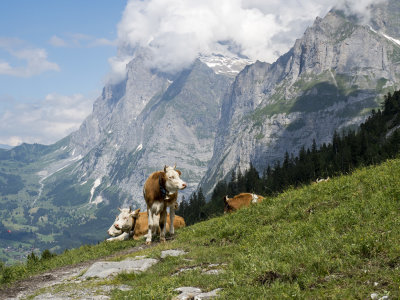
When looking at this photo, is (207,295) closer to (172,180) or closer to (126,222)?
(172,180)

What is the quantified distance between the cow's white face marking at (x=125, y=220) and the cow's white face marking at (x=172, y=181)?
Result: 6.59 m

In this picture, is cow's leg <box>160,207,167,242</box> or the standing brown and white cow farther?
cow's leg <box>160,207,167,242</box>

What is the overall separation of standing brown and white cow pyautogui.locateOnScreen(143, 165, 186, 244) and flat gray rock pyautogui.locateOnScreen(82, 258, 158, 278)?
515 centimetres

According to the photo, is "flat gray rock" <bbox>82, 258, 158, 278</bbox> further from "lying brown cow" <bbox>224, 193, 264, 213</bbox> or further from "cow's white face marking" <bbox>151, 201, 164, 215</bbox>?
"lying brown cow" <bbox>224, 193, 264, 213</bbox>

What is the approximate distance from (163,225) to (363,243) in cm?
1354

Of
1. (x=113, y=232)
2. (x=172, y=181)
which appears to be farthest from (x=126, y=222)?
(x=172, y=181)

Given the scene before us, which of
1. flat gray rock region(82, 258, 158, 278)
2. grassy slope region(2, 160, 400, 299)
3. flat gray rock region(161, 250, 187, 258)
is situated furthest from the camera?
flat gray rock region(161, 250, 187, 258)

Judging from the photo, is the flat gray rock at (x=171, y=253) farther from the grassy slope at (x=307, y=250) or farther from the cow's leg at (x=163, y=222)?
the cow's leg at (x=163, y=222)

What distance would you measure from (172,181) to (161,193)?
1.14m

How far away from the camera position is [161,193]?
62.2 feet

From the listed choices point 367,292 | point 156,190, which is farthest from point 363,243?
point 156,190

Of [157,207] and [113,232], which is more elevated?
[157,207]

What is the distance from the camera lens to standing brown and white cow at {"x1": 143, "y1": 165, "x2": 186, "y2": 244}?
18.5 metres

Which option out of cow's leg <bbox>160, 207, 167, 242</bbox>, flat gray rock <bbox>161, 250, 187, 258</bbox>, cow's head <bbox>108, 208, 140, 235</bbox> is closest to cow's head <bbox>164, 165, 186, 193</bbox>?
cow's leg <bbox>160, 207, 167, 242</bbox>
